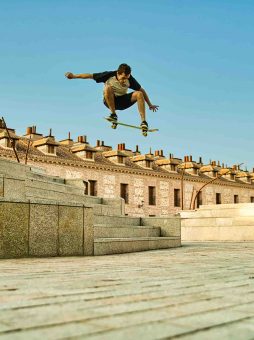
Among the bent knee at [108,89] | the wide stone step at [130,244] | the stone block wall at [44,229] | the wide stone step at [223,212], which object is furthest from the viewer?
the wide stone step at [223,212]

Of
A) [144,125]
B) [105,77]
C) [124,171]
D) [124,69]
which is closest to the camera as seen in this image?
[124,69]

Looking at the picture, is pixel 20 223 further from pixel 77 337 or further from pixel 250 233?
pixel 250 233

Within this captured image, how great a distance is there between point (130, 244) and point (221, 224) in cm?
1013

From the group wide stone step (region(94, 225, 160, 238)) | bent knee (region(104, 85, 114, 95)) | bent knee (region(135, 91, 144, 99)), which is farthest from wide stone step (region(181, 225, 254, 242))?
bent knee (region(104, 85, 114, 95))

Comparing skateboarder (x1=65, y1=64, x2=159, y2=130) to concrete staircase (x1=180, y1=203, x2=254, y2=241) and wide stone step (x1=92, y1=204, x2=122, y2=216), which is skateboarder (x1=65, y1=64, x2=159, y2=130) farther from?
concrete staircase (x1=180, y1=203, x2=254, y2=241)

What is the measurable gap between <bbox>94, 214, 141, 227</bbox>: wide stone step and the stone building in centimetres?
2808

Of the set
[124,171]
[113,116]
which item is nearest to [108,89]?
[113,116]

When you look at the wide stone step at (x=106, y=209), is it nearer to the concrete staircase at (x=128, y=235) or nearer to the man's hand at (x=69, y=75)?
the concrete staircase at (x=128, y=235)

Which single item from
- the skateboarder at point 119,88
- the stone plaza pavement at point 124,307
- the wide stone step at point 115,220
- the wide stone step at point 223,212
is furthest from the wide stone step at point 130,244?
the wide stone step at point 223,212

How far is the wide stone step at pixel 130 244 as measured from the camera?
9.10 meters

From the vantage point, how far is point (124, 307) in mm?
2896

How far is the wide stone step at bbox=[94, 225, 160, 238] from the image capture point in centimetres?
1002

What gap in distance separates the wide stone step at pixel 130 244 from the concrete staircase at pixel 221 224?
6845 millimetres

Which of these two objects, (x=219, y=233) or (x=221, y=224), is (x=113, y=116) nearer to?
(x=219, y=233)
